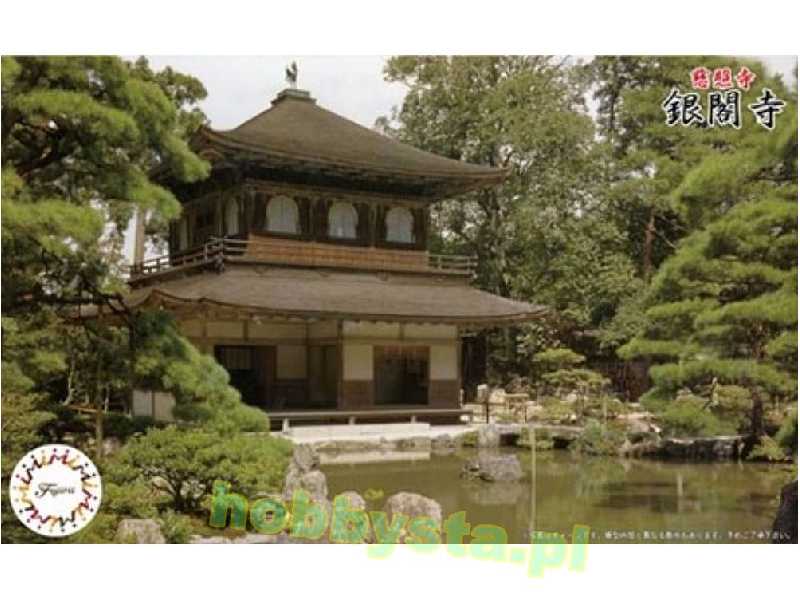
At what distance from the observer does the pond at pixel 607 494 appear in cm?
618

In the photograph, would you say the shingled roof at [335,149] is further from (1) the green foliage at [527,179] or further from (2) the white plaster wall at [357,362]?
(2) the white plaster wall at [357,362]

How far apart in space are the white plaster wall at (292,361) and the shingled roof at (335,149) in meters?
2.31

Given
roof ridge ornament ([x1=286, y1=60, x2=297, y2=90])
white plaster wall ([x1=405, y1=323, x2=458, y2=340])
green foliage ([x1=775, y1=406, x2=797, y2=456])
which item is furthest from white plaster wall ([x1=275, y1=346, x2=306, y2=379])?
green foliage ([x1=775, y1=406, x2=797, y2=456])

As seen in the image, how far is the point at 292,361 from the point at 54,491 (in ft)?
20.2

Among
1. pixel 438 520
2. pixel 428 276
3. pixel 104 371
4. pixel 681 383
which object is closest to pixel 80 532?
pixel 104 371

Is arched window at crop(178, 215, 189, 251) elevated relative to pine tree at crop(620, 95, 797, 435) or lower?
elevated

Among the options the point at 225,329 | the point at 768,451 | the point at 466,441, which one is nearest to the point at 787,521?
the point at 768,451

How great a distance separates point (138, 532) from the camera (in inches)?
227

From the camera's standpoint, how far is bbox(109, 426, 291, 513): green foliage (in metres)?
6.16

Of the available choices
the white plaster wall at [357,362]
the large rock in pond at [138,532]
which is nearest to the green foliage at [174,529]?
the large rock in pond at [138,532]

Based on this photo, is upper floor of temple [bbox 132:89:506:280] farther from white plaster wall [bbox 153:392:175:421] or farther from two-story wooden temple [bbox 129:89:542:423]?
white plaster wall [bbox 153:392:175:421]

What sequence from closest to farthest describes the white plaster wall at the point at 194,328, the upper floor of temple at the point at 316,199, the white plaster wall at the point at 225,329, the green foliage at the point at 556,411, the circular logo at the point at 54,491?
the circular logo at the point at 54,491
the green foliage at the point at 556,411
the white plaster wall at the point at 194,328
the upper floor of temple at the point at 316,199
the white plaster wall at the point at 225,329

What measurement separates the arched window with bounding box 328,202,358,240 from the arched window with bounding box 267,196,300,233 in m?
0.47

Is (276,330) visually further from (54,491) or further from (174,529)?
(54,491)
